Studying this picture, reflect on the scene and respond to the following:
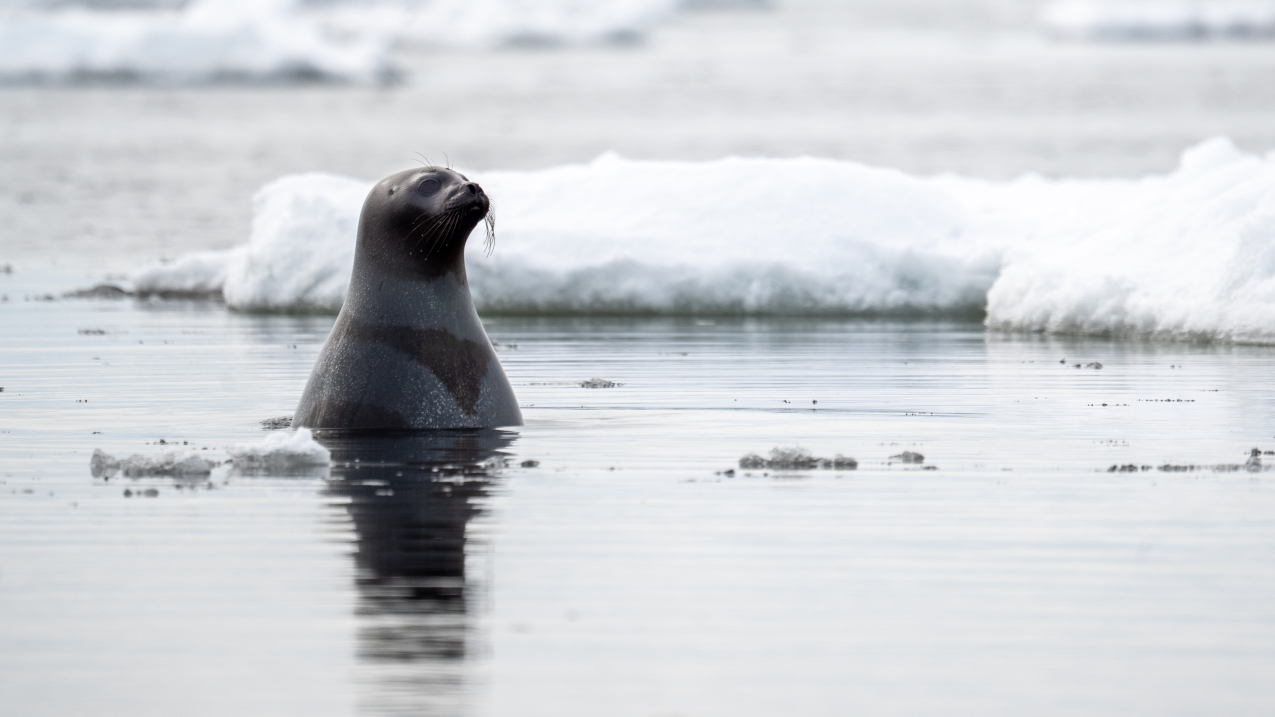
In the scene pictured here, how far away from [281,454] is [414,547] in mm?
2135

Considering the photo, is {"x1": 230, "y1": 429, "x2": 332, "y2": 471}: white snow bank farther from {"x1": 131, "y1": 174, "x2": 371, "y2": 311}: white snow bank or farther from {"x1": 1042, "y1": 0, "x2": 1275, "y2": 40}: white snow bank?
{"x1": 1042, "y1": 0, "x2": 1275, "y2": 40}: white snow bank

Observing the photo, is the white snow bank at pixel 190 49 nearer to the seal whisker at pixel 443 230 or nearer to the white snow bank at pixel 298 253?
the white snow bank at pixel 298 253

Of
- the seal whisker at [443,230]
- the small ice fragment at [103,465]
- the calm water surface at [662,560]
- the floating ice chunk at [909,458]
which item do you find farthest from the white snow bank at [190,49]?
the floating ice chunk at [909,458]

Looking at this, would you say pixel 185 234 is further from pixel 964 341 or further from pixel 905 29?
pixel 905 29

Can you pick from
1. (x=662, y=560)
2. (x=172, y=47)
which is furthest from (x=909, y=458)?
(x=172, y=47)

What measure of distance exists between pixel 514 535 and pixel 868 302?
37.8 feet

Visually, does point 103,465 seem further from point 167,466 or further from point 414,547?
point 414,547

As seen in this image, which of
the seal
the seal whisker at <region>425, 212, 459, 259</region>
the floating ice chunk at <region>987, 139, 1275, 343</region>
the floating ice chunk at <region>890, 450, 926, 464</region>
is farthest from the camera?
the floating ice chunk at <region>987, 139, 1275, 343</region>

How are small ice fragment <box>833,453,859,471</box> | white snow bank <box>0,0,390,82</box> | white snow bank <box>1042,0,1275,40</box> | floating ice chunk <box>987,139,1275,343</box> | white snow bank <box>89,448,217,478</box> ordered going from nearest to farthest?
white snow bank <box>89,448,217,478</box> < small ice fragment <box>833,453,859,471</box> < floating ice chunk <box>987,139,1275,343</box> < white snow bank <box>0,0,390,82</box> < white snow bank <box>1042,0,1275,40</box>

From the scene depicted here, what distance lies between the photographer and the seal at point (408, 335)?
36.4 ft

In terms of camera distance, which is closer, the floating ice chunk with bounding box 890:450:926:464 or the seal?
the floating ice chunk with bounding box 890:450:926:464

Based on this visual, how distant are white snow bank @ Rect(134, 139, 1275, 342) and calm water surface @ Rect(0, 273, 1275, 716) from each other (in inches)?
184

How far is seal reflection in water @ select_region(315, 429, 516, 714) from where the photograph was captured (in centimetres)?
626

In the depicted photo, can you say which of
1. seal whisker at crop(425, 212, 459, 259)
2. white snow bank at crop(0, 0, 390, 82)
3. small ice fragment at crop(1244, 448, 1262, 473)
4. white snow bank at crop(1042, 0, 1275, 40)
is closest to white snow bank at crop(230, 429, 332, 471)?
seal whisker at crop(425, 212, 459, 259)
